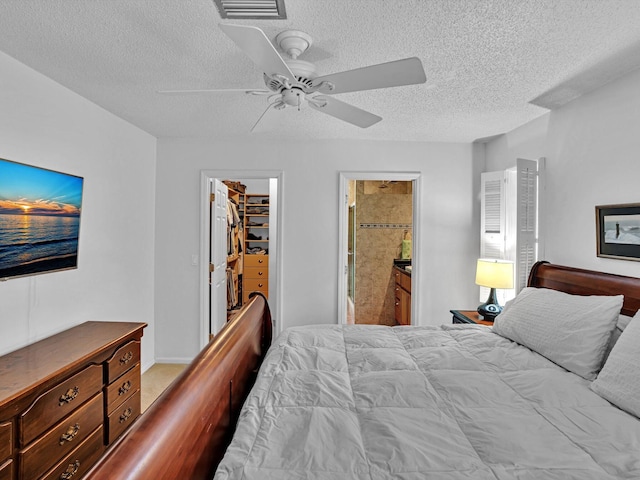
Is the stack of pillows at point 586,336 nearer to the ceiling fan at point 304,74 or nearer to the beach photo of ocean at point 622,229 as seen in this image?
the beach photo of ocean at point 622,229

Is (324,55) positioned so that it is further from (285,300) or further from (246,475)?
(285,300)

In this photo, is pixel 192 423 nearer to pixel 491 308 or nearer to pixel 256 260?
pixel 491 308

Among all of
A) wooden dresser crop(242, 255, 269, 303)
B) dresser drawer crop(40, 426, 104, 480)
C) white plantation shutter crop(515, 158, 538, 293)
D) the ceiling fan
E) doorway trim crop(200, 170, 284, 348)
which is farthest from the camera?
wooden dresser crop(242, 255, 269, 303)

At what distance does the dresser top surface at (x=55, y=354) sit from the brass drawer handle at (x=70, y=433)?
1.10 feet

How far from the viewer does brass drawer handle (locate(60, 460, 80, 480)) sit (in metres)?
1.88

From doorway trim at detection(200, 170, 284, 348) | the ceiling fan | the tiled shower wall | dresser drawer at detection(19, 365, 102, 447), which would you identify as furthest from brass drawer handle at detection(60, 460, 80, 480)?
the tiled shower wall

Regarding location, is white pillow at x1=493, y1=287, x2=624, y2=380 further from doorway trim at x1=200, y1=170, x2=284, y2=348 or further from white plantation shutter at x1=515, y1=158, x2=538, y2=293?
doorway trim at x1=200, y1=170, x2=284, y2=348

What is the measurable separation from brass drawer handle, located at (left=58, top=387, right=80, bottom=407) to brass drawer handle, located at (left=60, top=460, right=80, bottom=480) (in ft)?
1.15

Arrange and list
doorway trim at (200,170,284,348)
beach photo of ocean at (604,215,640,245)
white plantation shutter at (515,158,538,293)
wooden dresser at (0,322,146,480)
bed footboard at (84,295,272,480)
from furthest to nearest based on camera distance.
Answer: doorway trim at (200,170,284,348), white plantation shutter at (515,158,538,293), beach photo of ocean at (604,215,640,245), wooden dresser at (0,322,146,480), bed footboard at (84,295,272,480)

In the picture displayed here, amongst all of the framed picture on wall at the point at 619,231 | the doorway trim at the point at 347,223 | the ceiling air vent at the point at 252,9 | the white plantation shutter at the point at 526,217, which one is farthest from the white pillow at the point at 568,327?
the ceiling air vent at the point at 252,9

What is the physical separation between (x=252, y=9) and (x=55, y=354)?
6.86 feet

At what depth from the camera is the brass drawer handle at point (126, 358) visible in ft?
7.95

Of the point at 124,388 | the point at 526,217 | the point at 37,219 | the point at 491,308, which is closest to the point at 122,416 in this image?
the point at 124,388

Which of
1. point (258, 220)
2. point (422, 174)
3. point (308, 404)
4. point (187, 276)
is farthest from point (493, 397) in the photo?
point (258, 220)
